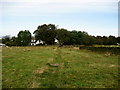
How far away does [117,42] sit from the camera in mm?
112875

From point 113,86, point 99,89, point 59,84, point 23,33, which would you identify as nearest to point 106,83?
point 113,86

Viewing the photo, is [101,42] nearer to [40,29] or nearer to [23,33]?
[40,29]

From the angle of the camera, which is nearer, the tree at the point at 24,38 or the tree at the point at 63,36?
the tree at the point at 63,36

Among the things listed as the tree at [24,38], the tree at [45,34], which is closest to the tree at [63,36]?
the tree at [45,34]

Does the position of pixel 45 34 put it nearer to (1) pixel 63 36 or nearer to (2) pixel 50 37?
(2) pixel 50 37

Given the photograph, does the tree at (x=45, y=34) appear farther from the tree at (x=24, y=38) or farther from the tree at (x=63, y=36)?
the tree at (x=24, y=38)

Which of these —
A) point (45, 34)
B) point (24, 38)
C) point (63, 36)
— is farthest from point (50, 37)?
point (24, 38)

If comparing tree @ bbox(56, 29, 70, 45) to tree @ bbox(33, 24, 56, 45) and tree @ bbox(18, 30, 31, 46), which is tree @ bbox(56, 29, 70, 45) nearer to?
tree @ bbox(33, 24, 56, 45)

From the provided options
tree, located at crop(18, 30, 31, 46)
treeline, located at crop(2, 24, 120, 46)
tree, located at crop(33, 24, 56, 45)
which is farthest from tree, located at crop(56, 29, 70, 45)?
tree, located at crop(18, 30, 31, 46)

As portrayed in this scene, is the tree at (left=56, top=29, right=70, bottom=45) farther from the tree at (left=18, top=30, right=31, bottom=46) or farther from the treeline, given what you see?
the tree at (left=18, top=30, right=31, bottom=46)

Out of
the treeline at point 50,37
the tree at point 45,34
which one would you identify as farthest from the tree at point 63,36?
the tree at point 45,34

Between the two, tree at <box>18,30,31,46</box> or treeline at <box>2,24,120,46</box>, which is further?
tree at <box>18,30,31,46</box>

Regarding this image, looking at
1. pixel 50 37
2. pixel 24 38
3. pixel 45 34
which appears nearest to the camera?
pixel 45 34

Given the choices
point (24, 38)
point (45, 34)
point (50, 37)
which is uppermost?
point (45, 34)
